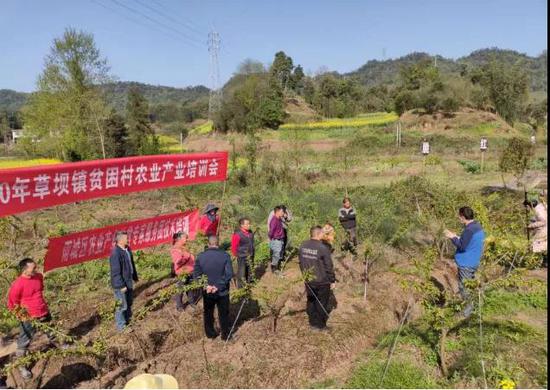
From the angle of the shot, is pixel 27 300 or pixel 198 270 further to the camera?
pixel 198 270

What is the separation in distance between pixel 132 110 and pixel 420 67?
3484 cm

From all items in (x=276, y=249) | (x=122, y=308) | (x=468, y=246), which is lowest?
(x=122, y=308)

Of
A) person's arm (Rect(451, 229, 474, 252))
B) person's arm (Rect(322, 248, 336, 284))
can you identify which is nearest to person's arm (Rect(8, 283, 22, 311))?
person's arm (Rect(322, 248, 336, 284))

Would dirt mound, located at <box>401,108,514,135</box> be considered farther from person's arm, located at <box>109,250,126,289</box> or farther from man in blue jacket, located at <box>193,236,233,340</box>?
person's arm, located at <box>109,250,126,289</box>

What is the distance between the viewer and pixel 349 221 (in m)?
8.98

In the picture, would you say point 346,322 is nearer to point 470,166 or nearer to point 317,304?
point 317,304

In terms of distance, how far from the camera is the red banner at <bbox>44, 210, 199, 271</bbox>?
6.45 meters

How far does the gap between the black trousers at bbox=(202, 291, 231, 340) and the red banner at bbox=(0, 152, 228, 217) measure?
238 centimetres

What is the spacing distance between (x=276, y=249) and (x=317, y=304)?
6.98ft

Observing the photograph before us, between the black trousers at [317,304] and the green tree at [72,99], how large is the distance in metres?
20.1

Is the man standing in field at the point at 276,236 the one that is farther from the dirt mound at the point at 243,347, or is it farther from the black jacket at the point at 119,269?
the black jacket at the point at 119,269

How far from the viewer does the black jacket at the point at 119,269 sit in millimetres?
5648

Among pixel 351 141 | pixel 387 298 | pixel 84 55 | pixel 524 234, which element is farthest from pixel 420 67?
pixel 387 298

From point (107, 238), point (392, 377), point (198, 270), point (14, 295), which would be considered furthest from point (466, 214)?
point (14, 295)
